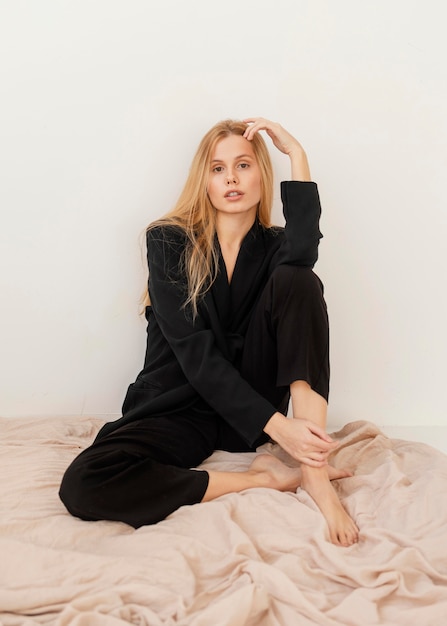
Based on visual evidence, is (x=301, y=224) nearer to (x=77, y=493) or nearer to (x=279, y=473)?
(x=279, y=473)

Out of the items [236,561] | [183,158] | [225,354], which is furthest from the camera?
[183,158]

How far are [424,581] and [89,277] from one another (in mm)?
1258

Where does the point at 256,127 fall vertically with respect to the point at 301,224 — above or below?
above

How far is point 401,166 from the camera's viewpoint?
1.99m

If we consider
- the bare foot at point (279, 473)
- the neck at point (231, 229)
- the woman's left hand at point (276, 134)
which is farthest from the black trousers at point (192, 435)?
the woman's left hand at point (276, 134)

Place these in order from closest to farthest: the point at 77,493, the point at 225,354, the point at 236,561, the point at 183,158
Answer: the point at 236,561, the point at 77,493, the point at 225,354, the point at 183,158

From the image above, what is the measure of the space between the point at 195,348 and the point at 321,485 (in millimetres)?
425

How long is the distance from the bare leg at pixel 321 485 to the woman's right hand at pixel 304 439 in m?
0.03

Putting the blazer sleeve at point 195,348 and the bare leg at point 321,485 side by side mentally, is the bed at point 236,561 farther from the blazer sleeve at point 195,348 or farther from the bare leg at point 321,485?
the blazer sleeve at point 195,348

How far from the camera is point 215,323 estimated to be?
1652 mm

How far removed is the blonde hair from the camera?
1.69m

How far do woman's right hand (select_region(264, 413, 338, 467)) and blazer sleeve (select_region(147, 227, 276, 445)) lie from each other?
0.04 meters

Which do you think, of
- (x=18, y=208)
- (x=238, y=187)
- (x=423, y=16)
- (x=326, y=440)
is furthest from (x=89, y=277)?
(x=423, y=16)

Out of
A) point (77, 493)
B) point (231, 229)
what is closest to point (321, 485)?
point (77, 493)
